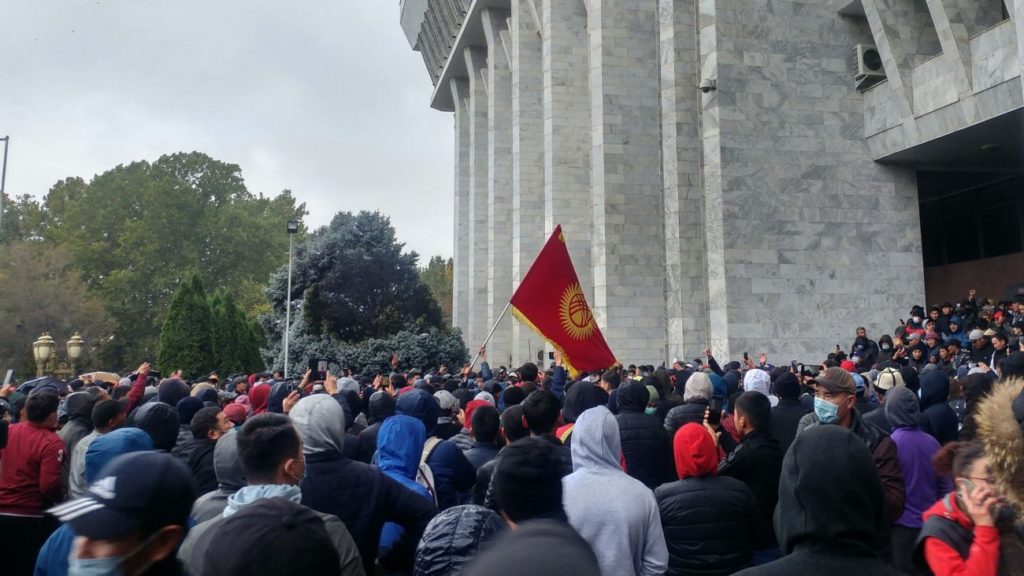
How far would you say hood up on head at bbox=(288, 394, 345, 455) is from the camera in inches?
125

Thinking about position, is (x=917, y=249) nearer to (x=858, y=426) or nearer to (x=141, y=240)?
(x=858, y=426)

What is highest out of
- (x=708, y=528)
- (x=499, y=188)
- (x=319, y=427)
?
(x=499, y=188)

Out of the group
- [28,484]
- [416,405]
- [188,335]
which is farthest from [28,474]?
[188,335]

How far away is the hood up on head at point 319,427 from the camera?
125 inches

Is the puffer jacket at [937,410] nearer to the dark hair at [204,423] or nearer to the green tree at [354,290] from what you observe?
the dark hair at [204,423]

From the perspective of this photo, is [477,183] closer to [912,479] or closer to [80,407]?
[80,407]

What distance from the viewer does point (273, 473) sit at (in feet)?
8.89

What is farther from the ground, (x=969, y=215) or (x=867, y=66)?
(x=867, y=66)

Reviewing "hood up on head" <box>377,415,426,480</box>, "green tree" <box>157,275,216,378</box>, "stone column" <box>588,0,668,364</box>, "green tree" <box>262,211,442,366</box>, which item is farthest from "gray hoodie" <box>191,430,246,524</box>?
"green tree" <box>157,275,216,378</box>

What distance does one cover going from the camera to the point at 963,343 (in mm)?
14109

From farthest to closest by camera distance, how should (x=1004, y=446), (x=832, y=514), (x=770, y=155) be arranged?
(x=770, y=155) < (x=1004, y=446) < (x=832, y=514)

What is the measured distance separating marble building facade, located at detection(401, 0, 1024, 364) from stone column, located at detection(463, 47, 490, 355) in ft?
41.0

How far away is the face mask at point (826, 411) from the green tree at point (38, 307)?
1523 inches

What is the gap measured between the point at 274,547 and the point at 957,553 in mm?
2163
